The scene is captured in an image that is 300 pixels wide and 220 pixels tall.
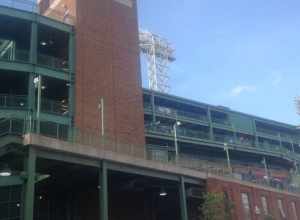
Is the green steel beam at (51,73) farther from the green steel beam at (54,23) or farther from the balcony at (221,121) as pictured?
the balcony at (221,121)

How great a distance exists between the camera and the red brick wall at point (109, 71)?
4228cm

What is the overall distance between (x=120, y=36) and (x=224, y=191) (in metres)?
17.6

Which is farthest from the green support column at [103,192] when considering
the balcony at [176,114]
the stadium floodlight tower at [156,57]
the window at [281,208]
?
the stadium floodlight tower at [156,57]

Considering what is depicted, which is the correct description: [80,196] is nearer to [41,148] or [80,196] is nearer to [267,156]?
[41,148]

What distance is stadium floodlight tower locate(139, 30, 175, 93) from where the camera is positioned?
90.6 meters

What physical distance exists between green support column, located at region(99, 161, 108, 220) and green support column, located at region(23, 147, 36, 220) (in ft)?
Answer: 18.4

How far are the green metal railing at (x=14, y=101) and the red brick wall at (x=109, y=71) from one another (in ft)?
14.2

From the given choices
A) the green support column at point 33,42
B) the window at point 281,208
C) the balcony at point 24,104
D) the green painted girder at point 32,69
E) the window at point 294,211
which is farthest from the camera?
the window at point 294,211

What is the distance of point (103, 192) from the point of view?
109 feet

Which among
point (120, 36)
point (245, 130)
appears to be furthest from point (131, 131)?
point (245, 130)

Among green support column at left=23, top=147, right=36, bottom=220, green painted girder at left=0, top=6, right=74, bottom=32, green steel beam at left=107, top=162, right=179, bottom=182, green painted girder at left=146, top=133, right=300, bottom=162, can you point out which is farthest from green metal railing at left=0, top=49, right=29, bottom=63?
green painted girder at left=146, top=133, right=300, bottom=162

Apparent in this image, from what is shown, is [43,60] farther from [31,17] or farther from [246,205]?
[246,205]

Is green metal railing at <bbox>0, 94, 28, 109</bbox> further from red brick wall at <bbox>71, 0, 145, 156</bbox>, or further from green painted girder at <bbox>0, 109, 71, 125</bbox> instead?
red brick wall at <bbox>71, 0, 145, 156</bbox>

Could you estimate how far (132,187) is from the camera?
4100 centimetres
